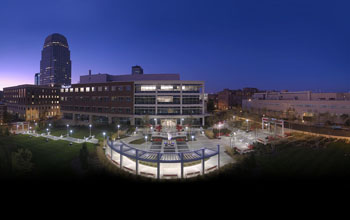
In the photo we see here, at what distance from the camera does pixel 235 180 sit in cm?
1559

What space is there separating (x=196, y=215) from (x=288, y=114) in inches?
2399

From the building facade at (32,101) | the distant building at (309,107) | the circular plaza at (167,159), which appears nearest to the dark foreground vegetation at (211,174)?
the circular plaza at (167,159)

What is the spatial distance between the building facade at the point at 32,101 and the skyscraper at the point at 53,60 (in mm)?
111568

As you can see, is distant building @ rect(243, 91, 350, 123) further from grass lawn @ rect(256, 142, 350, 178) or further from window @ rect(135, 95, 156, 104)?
window @ rect(135, 95, 156, 104)

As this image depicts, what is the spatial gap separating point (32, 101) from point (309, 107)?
368 feet

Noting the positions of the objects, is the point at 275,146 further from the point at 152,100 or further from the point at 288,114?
the point at 288,114

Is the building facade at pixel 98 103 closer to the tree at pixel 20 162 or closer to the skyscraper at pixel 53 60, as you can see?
the tree at pixel 20 162

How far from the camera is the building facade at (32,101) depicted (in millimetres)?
76000

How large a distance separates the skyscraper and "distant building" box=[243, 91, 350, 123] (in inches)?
7974

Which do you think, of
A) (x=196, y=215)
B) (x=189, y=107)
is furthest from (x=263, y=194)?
(x=189, y=107)

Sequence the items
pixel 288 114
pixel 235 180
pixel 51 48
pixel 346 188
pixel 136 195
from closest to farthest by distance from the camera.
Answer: pixel 136 195, pixel 346 188, pixel 235 180, pixel 288 114, pixel 51 48

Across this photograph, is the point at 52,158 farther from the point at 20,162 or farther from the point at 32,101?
the point at 32,101

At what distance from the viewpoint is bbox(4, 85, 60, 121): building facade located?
2992 inches

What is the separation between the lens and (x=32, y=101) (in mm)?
77750
